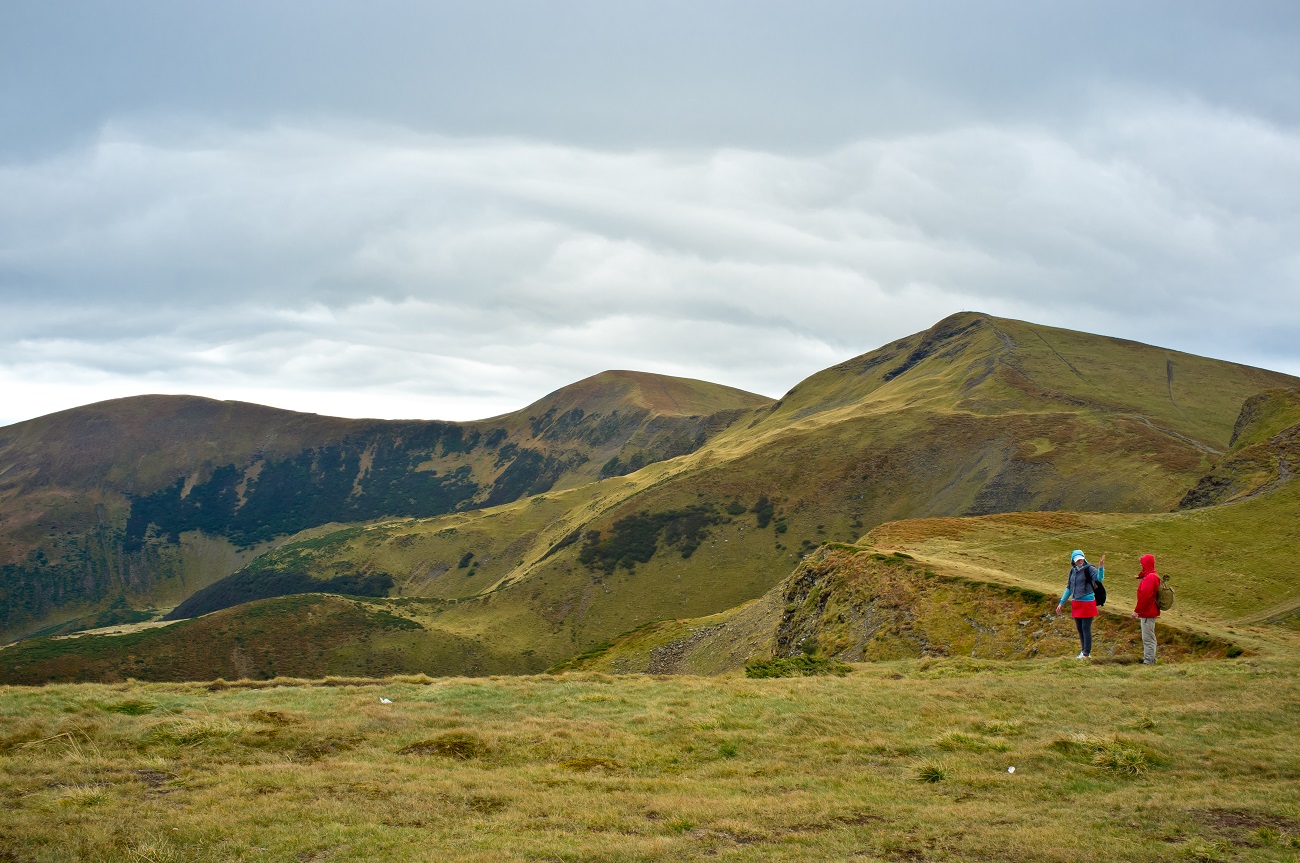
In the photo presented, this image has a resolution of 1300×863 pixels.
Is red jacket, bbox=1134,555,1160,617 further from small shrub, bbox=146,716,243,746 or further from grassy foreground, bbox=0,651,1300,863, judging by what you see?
small shrub, bbox=146,716,243,746

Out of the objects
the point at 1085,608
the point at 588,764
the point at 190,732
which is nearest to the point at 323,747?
the point at 190,732

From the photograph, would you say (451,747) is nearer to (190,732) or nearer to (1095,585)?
(190,732)

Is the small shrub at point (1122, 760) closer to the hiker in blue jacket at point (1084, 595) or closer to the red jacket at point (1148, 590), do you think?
the red jacket at point (1148, 590)

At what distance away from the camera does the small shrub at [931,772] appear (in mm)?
13273

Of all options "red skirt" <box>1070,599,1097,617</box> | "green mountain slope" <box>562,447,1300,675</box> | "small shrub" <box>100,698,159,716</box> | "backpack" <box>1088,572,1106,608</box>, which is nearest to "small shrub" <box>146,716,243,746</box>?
"small shrub" <box>100,698,159,716</box>

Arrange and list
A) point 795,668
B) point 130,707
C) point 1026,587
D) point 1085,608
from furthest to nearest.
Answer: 1. point 1026,587
2. point 795,668
3. point 1085,608
4. point 130,707

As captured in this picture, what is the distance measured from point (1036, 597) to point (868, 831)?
2493 cm

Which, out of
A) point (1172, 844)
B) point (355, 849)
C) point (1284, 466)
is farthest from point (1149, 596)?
point (1284, 466)

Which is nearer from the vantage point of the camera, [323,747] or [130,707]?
[323,747]

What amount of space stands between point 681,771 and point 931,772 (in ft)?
14.4

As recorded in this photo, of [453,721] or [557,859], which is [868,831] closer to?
[557,859]

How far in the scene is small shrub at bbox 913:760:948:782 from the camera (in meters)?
13.3

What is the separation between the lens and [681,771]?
575 inches

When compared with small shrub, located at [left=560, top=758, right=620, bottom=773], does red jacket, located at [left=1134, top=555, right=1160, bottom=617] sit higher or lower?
higher
